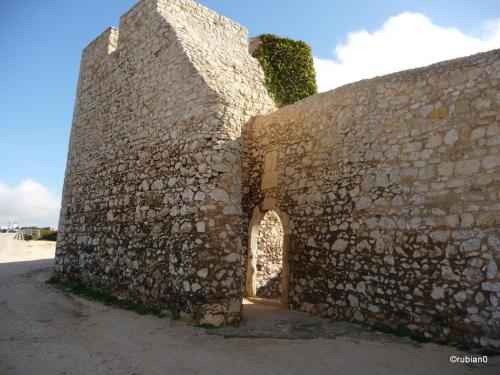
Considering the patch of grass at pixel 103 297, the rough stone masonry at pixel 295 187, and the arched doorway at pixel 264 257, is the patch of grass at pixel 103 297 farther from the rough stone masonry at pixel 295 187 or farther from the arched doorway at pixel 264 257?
the arched doorway at pixel 264 257

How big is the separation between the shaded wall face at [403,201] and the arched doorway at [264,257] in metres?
1.04

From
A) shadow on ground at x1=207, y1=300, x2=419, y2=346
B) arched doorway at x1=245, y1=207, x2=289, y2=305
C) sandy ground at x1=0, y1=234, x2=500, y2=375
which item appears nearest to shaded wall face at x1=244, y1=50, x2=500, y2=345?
shadow on ground at x1=207, y1=300, x2=419, y2=346

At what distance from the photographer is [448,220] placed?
17.4 feet

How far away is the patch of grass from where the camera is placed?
6594 mm

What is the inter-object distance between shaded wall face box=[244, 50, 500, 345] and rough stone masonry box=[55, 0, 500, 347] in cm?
2

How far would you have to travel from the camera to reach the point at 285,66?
10.6m

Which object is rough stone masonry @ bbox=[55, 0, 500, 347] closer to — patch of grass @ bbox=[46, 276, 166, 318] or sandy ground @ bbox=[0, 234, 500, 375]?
patch of grass @ bbox=[46, 276, 166, 318]

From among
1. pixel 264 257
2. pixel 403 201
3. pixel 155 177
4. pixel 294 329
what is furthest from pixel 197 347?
pixel 264 257

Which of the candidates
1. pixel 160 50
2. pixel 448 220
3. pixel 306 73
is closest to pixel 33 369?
pixel 448 220

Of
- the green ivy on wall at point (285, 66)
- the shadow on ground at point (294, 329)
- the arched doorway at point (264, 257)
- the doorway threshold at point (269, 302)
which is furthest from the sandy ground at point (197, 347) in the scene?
the green ivy on wall at point (285, 66)

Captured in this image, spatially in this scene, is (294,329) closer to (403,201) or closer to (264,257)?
(403,201)

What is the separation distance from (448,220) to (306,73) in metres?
6.81

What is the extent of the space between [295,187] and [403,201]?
221cm

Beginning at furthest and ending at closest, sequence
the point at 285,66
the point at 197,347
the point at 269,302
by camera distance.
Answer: the point at 285,66 < the point at 269,302 < the point at 197,347
